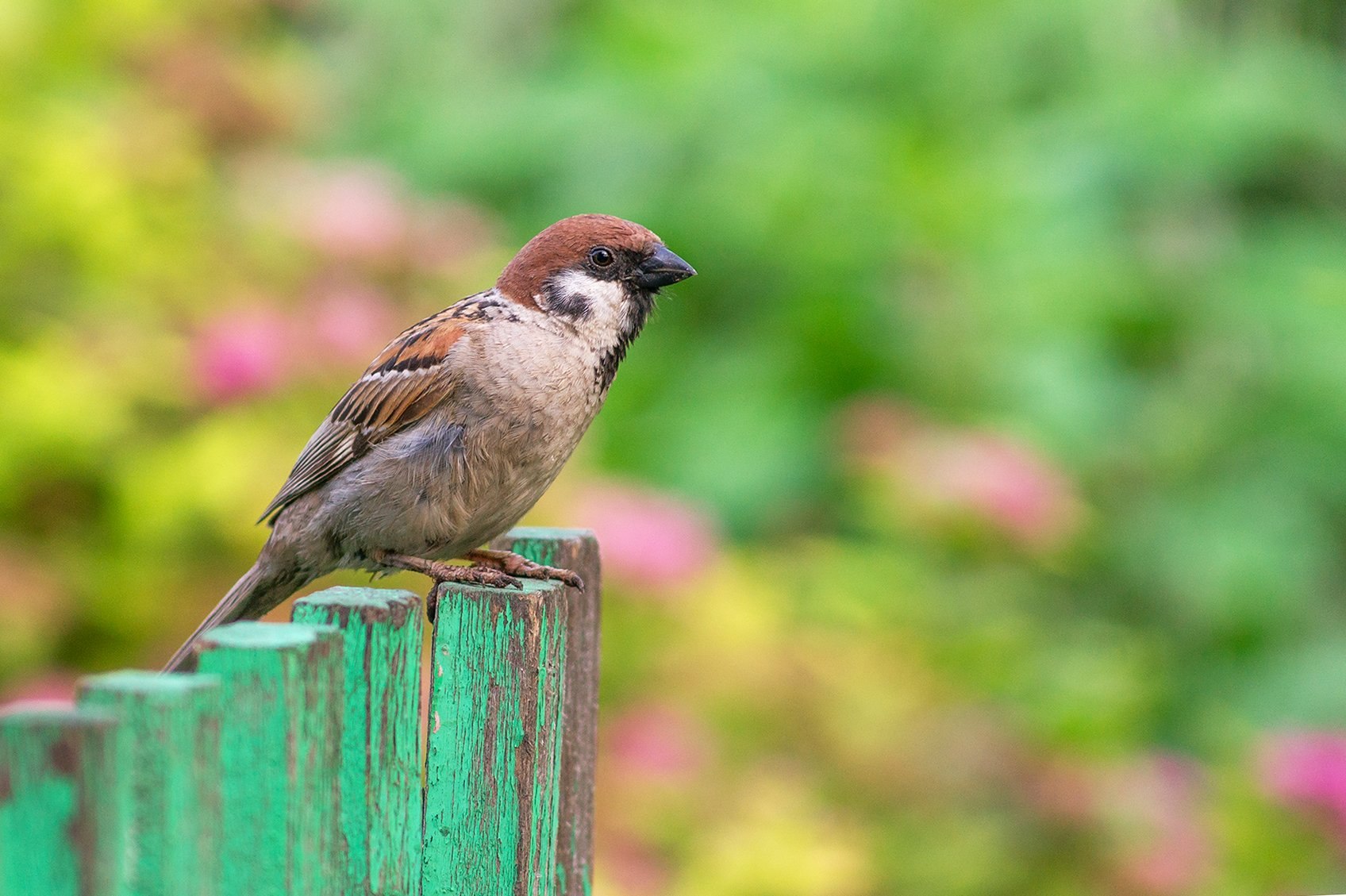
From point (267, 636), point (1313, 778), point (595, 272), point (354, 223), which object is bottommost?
point (1313, 778)

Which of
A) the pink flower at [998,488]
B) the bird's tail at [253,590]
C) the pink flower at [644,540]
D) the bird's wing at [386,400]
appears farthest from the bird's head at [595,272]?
the pink flower at [998,488]

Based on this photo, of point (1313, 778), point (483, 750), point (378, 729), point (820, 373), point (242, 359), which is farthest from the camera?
point (820, 373)

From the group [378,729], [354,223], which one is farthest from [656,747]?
[378,729]

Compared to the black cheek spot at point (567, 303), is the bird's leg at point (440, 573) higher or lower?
lower

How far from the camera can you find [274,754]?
1271 millimetres

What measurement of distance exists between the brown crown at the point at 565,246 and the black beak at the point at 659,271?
0.07 ft

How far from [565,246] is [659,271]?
5.9 inches

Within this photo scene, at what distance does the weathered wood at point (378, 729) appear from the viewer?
1.49 meters

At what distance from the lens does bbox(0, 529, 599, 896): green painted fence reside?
42.2 inches

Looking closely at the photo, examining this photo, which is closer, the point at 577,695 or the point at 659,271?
the point at 577,695

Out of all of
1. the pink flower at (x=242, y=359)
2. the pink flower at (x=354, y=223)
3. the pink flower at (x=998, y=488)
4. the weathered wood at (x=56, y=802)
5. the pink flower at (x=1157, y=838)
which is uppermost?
the pink flower at (x=354, y=223)

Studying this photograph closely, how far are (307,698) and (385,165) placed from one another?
180 inches

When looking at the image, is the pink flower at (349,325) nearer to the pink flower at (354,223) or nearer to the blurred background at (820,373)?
the blurred background at (820,373)

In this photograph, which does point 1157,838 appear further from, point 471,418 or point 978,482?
point 471,418
